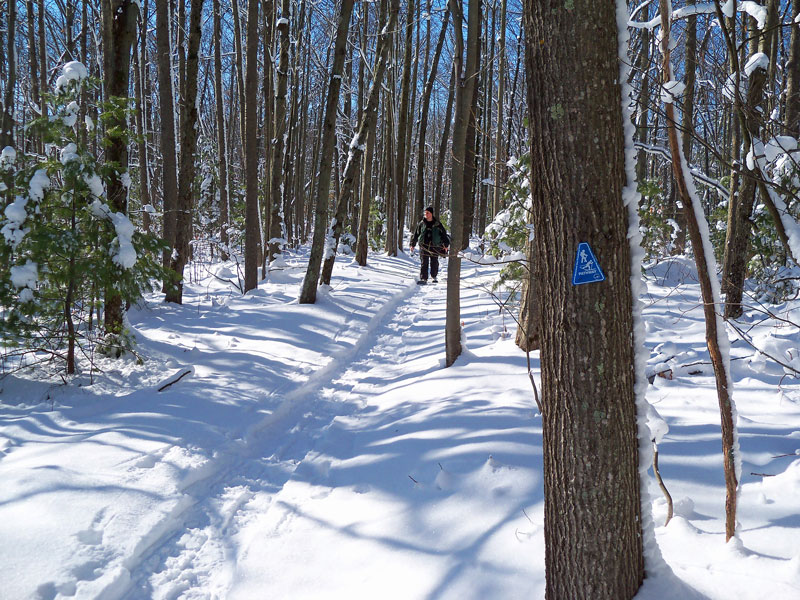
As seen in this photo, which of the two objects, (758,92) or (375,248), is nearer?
(758,92)

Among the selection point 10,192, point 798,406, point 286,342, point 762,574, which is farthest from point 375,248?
point 762,574

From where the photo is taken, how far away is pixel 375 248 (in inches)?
874

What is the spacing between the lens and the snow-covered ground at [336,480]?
253 cm

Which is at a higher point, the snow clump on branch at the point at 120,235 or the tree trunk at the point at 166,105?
the tree trunk at the point at 166,105

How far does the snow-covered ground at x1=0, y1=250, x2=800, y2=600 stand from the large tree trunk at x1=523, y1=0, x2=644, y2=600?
0.33 meters

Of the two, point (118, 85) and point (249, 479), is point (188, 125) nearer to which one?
point (118, 85)

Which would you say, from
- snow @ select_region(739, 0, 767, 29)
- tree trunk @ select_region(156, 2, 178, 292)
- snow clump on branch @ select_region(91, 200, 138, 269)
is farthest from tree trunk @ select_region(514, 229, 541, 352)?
tree trunk @ select_region(156, 2, 178, 292)

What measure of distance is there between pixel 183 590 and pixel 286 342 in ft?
14.7

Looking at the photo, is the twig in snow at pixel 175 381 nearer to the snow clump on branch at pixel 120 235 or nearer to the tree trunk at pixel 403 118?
the snow clump on branch at pixel 120 235

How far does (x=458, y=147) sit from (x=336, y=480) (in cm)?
363

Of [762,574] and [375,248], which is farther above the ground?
[375,248]

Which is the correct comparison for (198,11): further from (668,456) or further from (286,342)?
(668,456)

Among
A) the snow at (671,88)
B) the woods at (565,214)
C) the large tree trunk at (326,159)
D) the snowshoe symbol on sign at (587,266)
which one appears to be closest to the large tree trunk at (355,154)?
the woods at (565,214)

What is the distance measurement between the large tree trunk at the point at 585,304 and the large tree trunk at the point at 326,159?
7.28 meters
